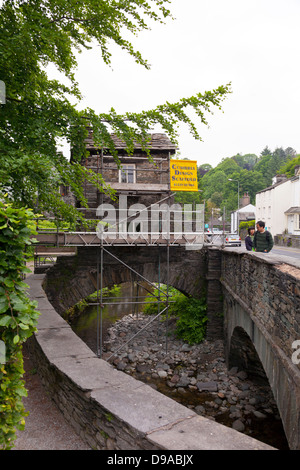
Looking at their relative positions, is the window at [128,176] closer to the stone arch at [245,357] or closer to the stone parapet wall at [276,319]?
the stone parapet wall at [276,319]

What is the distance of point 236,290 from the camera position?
9.28 m

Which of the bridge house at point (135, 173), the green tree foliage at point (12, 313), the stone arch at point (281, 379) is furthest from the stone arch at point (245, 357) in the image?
the green tree foliage at point (12, 313)

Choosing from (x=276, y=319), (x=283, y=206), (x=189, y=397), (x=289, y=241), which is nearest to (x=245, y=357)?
(x=189, y=397)

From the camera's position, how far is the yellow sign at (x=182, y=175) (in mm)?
12461

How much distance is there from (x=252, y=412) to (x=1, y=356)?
8.16 m

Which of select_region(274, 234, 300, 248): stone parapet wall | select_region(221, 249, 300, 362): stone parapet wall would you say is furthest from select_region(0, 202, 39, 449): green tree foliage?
select_region(274, 234, 300, 248): stone parapet wall

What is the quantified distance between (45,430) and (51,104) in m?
5.00

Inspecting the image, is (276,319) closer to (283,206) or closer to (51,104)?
(51,104)

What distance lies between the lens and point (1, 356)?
8.96 ft

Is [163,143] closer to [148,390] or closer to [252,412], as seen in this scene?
[252,412]

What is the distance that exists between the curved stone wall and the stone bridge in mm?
1919
